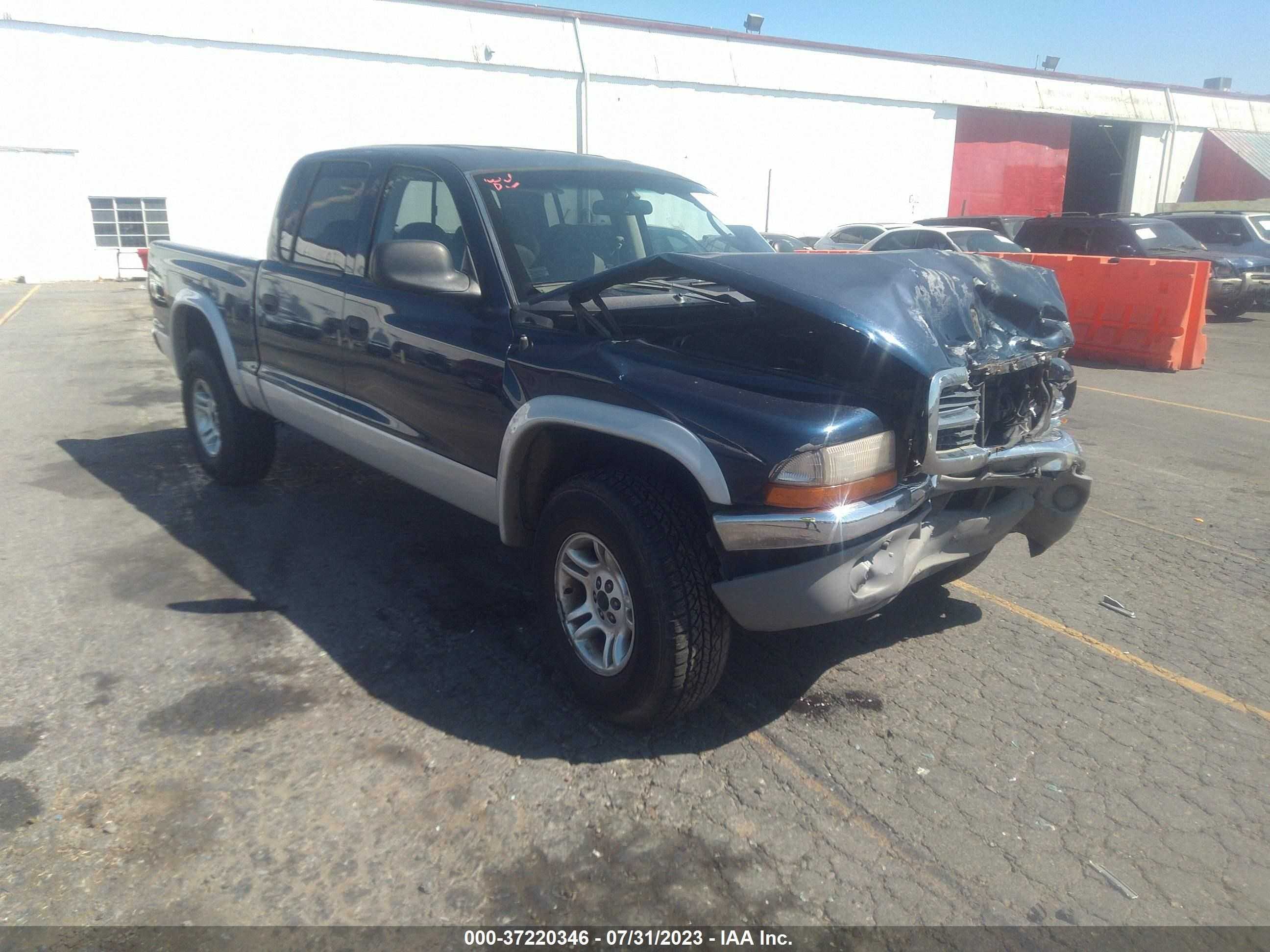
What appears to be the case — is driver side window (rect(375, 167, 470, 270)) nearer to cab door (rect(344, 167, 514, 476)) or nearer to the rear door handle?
cab door (rect(344, 167, 514, 476))

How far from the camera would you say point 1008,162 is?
107 ft

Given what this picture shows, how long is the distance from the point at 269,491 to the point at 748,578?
163 inches

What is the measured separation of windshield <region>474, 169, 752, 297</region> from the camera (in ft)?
13.0

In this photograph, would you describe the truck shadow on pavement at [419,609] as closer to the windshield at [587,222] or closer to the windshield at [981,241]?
the windshield at [587,222]

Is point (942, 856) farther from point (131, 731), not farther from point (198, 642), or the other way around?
point (198, 642)

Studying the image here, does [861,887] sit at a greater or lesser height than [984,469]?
lesser

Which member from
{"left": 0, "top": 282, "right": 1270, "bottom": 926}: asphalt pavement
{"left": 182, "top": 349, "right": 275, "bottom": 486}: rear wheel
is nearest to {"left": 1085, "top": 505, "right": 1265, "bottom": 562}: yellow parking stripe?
{"left": 0, "top": 282, "right": 1270, "bottom": 926}: asphalt pavement

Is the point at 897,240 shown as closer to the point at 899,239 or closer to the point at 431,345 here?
the point at 899,239

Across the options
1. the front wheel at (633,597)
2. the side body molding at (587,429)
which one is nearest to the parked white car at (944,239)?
the side body molding at (587,429)

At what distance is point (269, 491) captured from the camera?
6.09m

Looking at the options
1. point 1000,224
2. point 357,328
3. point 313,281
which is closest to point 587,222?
point 357,328

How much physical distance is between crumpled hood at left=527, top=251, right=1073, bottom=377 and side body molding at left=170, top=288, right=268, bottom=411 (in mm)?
2554

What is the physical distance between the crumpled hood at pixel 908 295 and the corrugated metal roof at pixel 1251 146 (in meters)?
38.2

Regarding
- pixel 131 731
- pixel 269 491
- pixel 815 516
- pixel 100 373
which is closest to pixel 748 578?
pixel 815 516
